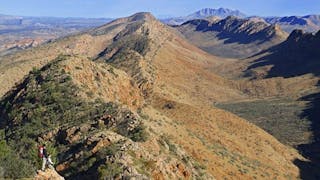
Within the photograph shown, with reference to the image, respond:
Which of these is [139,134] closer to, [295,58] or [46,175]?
[46,175]

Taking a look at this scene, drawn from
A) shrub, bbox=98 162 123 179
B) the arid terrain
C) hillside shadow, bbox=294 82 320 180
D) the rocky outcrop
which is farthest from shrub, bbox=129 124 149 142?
hillside shadow, bbox=294 82 320 180

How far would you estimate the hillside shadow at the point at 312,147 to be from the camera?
68125mm

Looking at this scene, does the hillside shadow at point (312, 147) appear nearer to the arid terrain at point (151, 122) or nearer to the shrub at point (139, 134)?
the arid terrain at point (151, 122)

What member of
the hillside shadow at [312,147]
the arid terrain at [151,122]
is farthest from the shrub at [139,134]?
the hillside shadow at [312,147]

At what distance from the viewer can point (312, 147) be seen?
270 feet

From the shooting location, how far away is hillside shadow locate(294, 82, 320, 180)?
224ft

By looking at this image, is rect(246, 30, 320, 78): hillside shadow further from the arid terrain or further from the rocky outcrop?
the rocky outcrop

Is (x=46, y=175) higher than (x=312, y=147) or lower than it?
higher

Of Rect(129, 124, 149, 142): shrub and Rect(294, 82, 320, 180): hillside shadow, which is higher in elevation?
Rect(129, 124, 149, 142): shrub

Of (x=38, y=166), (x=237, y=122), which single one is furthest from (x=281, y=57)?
(x=38, y=166)

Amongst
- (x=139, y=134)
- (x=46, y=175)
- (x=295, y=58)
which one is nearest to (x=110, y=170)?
(x=46, y=175)

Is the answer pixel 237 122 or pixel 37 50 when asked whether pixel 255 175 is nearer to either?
pixel 237 122

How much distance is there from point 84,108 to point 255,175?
20637 mm

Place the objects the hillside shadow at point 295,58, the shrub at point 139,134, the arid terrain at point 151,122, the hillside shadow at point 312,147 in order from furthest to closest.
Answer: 1. the hillside shadow at point 295,58
2. the hillside shadow at point 312,147
3. the shrub at point 139,134
4. the arid terrain at point 151,122
